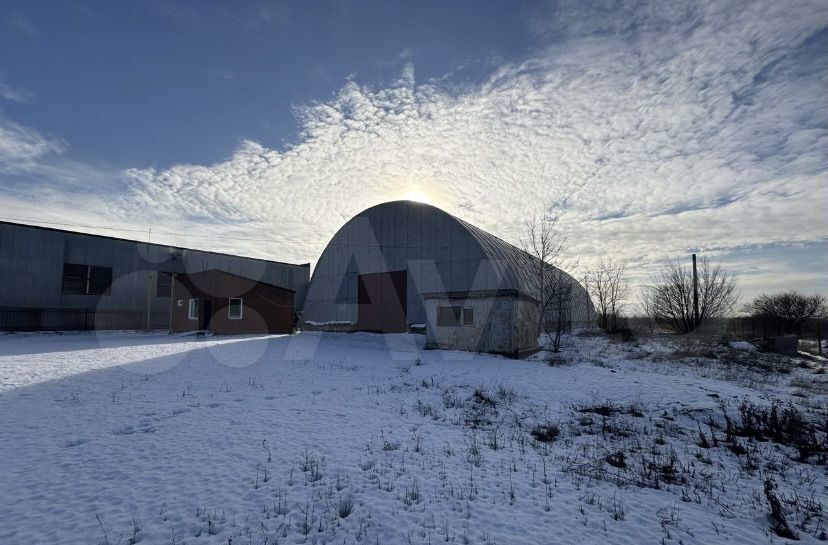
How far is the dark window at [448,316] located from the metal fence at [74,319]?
28763 millimetres

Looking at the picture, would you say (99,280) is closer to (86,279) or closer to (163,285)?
(86,279)

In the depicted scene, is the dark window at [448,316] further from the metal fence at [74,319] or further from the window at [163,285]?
the metal fence at [74,319]

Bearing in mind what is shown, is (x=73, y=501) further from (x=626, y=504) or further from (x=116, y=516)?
(x=626, y=504)

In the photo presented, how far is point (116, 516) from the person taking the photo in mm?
5031

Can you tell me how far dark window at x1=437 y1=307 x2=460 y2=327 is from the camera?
68.7ft

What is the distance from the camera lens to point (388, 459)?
7113mm

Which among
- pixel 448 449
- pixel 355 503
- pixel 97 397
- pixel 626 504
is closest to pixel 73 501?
pixel 355 503

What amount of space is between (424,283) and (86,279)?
93.1 feet

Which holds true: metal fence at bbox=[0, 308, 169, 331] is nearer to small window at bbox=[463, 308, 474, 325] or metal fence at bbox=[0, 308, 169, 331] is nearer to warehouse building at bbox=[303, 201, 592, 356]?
warehouse building at bbox=[303, 201, 592, 356]

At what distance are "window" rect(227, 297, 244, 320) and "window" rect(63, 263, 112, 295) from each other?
493 inches

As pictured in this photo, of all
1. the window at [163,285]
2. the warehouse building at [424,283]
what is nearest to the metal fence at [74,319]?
the window at [163,285]

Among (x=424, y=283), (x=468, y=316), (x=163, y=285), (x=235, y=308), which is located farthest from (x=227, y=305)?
(x=468, y=316)

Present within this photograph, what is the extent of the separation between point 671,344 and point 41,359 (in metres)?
37.9

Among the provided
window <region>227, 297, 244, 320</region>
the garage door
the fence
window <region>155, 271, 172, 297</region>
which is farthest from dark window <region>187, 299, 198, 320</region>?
the fence
